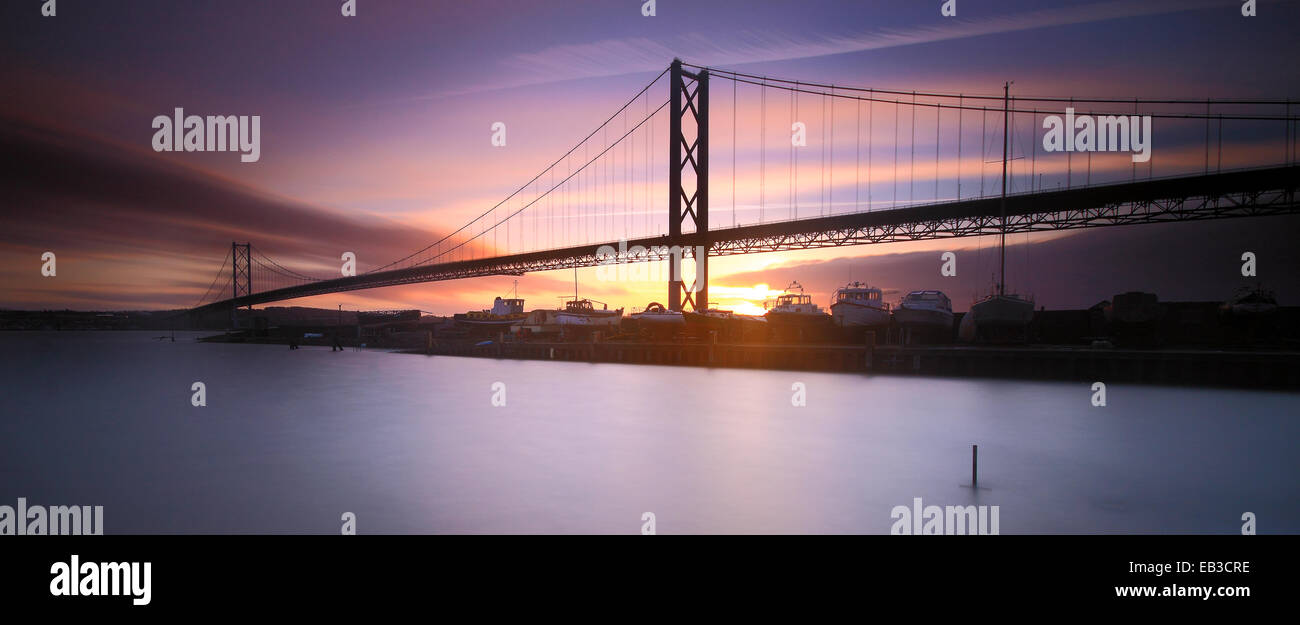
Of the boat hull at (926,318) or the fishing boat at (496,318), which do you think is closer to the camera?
the boat hull at (926,318)

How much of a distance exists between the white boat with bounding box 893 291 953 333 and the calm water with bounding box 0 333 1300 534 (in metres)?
9.06

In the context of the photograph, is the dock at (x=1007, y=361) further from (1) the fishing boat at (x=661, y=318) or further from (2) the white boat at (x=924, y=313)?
(2) the white boat at (x=924, y=313)

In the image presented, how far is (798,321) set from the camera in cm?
3341

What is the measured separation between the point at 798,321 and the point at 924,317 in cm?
637

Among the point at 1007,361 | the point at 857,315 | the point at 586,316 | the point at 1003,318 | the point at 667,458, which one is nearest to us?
the point at 667,458

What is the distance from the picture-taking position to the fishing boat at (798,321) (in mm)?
33250

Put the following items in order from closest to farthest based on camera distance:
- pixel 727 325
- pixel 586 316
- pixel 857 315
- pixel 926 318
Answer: pixel 857 315 < pixel 926 318 < pixel 727 325 < pixel 586 316

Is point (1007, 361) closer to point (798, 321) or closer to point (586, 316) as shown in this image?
point (798, 321)

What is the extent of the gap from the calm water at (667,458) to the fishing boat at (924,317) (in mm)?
9057

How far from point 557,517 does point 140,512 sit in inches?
247

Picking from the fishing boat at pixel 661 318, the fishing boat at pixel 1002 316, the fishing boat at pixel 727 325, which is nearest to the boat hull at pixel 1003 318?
the fishing boat at pixel 1002 316

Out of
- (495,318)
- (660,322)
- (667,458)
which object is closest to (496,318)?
(495,318)

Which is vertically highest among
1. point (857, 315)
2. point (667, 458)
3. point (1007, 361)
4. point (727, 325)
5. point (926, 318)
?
point (857, 315)
